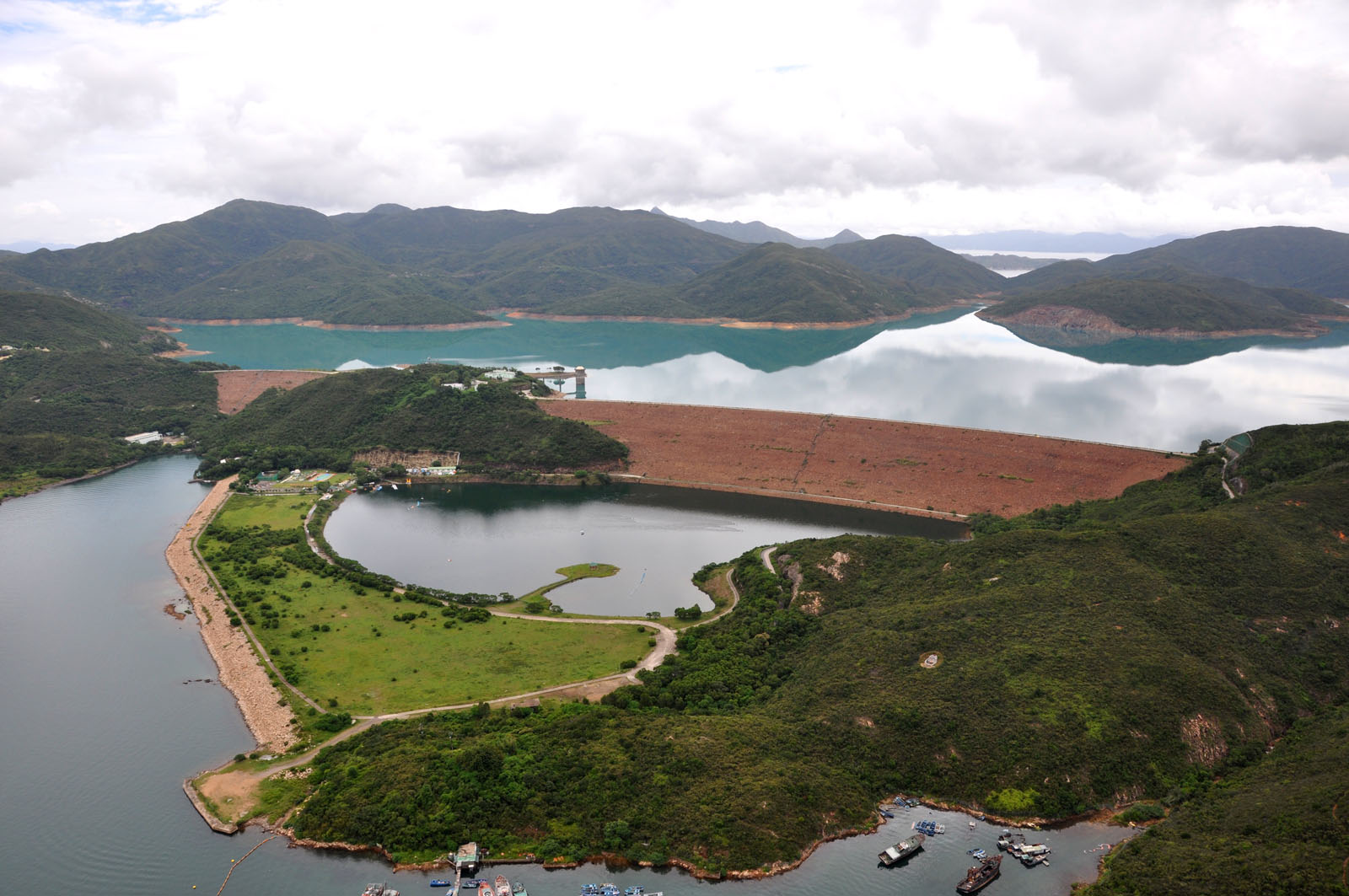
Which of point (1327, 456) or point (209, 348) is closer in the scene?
point (1327, 456)

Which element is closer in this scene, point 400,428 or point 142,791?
point 142,791

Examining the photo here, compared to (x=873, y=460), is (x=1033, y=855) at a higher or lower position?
lower

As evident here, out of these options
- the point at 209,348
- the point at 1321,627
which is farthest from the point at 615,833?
the point at 209,348

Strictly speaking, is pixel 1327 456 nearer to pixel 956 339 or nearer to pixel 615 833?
pixel 615 833

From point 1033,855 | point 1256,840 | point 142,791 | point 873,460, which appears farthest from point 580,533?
point 1256,840

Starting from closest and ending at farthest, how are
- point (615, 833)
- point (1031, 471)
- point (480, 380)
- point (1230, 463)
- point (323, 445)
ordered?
point (615, 833), point (1230, 463), point (1031, 471), point (323, 445), point (480, 380)

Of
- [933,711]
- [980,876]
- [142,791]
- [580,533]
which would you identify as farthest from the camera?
[580,533]

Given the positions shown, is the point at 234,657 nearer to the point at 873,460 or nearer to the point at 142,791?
the point at 142,791

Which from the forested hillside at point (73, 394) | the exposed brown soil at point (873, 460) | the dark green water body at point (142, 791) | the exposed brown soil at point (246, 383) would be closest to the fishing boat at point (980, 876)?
the dark green water body at point (142, 791)
